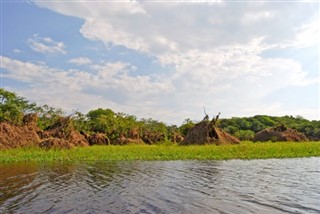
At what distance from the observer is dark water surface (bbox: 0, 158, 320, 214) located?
12141 millimetres

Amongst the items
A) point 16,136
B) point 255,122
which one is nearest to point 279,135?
point 16,136

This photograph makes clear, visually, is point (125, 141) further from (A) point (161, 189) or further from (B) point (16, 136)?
(A) point (161, 189)

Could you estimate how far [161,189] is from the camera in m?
15.5

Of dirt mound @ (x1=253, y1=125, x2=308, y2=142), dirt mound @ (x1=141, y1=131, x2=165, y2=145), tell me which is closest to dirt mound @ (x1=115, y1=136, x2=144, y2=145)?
dirt mound @ (x1=141, y1=131, x2=165, y2=145)

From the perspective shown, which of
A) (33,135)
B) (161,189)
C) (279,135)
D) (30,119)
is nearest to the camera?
(161,189)

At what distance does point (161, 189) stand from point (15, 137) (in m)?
27.9

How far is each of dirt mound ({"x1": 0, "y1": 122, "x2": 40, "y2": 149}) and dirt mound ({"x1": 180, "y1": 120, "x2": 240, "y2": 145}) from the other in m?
18.5

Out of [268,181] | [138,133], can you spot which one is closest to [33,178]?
[268,181]

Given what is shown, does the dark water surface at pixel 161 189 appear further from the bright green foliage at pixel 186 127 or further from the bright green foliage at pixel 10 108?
the bright green foliage at pixel 186 127

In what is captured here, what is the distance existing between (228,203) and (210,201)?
2.36 ft

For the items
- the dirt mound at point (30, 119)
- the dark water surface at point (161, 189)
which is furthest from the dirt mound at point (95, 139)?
the dark water surface at point (161, 189)

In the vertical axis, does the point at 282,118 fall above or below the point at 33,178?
above

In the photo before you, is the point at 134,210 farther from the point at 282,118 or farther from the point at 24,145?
the point at 282,118

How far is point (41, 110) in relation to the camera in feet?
208
